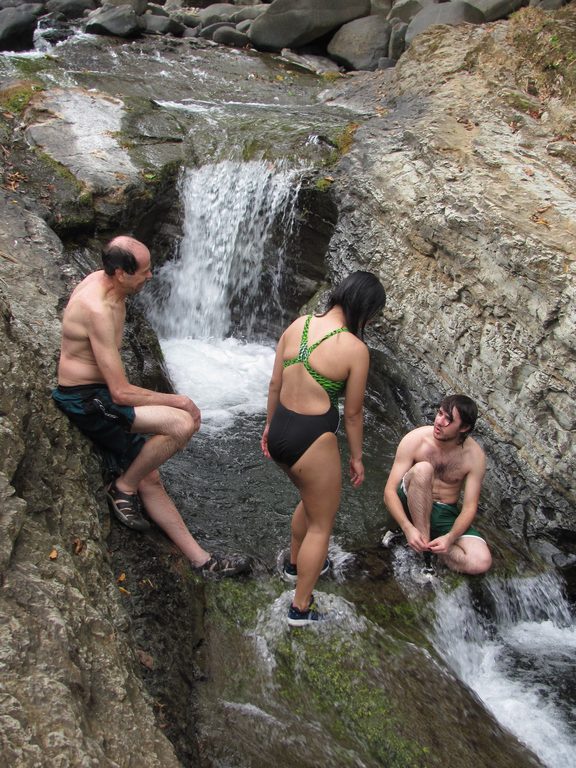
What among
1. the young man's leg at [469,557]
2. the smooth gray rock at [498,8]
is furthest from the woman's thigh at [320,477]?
the smooth gray rock at [498,8]

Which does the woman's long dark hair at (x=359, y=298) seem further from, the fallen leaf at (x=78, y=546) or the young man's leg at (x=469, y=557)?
the young man's leg at (x=469, y=557)

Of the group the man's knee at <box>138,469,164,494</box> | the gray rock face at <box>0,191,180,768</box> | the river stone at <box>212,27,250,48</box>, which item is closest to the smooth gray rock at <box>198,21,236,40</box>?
the river stone at <box>212,27,250,48</box>

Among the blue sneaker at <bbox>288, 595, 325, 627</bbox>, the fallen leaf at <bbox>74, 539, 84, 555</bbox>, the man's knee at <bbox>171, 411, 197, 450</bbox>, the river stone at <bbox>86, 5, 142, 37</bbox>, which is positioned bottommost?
the blue sneaker at <bbox>288, 595, 325, 627</bbox>

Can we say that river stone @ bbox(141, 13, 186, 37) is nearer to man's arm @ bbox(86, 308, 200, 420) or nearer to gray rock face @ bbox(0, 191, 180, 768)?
gray rock face @ bbox(0, 191, 180, 768)

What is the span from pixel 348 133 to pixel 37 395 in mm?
6138

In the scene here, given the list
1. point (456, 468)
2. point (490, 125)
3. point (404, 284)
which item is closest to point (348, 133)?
point (490, 125)

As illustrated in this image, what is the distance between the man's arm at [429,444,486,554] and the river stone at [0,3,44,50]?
1279 centimetres

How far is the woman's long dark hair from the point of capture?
3385 millimetres

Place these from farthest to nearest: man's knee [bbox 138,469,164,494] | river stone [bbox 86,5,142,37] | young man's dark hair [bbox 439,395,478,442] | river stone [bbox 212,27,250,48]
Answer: river stone [bbox 212,27,250,48], river stone [bbox 86,5,142,37], young man's dark hair [bbox 439,395,478,442], man's knee [bbox 138,469,164,494]

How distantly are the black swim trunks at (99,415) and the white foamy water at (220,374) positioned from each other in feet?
8.27

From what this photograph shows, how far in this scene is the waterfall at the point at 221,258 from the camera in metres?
8.31

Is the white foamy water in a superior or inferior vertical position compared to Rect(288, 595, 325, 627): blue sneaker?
inferior

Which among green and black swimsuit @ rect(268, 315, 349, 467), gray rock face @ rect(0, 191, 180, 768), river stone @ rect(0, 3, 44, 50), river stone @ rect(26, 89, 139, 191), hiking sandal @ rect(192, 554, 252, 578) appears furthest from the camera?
river stone @ rect(0, 3, 44, 50)

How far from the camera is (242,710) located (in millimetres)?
3408
